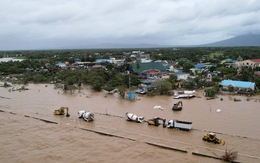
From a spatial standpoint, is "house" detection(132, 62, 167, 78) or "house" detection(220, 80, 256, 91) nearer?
"house" detection(220, 80, 256, 91)

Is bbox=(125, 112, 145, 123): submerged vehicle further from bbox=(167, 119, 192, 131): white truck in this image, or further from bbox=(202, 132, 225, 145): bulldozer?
bbox=(202, 132, 225, 145): bulldozer

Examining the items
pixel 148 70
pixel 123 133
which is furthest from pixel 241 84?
pixel 123 133

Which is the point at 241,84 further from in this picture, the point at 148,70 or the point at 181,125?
the point at 148,70

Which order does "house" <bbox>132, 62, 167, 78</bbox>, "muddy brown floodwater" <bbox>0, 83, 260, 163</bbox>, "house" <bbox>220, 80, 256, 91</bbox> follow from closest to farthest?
"muddy brown floodwater" <bbox>0, 83, 260, 163</bbox> → "house" <bbox>220, 80, 256, 91</bbox> → "house" <bbox>132, 62, 167, 78</bbox>

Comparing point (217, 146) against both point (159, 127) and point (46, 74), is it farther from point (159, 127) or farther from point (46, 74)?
point (46, 74)

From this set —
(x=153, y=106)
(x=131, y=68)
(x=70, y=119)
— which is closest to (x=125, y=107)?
(x=153, y=106)

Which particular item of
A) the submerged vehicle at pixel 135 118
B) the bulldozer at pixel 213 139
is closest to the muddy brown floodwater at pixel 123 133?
the bulldozer at pixel 213 139

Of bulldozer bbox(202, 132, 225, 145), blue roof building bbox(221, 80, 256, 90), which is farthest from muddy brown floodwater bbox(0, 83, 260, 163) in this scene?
blue roof building bbox(221, 80, 256, 90)
